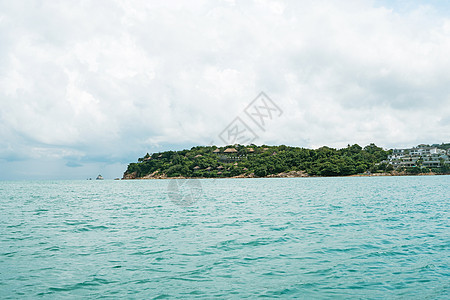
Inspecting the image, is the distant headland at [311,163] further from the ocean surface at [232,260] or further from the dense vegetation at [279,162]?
the ocean surface at [232,260]

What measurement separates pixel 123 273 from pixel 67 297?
225cm

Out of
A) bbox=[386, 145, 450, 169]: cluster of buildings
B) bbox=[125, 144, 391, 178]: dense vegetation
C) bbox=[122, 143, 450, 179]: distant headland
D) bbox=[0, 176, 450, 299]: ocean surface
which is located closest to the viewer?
bbox=[0, 176, 450, 299]: ocean surface

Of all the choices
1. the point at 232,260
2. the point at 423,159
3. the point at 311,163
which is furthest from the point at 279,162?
the point at 232,260

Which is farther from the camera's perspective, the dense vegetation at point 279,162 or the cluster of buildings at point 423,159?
the dense vegetation at point 279,162

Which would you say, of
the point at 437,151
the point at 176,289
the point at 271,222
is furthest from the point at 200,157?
the point at 176,289

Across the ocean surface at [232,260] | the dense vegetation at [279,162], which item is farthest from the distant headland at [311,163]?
the ocean surface at [232,260]

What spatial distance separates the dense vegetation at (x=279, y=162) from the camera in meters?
157

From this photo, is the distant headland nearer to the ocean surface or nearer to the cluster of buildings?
the cluster of buildings

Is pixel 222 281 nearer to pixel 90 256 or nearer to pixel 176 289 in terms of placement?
pixel 176 289

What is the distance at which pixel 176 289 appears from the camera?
9.64 meters

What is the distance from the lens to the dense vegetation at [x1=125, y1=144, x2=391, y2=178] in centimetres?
15675

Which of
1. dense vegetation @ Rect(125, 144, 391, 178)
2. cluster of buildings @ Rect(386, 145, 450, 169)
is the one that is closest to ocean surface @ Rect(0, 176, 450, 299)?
dense vegetation @ Rect(125, 144, 391, 178)

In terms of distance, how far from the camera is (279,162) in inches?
6644

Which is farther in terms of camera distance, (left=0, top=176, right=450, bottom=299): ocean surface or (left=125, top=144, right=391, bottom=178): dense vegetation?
(left=125, top=144, right=391, bottom=178): dense vegetation
